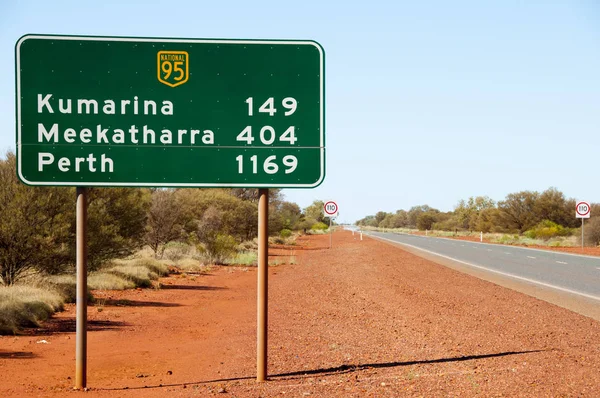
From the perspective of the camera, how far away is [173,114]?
8.24 meters

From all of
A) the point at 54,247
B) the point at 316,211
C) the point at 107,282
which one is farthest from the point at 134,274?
the point at 316,211

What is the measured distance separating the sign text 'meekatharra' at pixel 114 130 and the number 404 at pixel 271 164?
1.44 feet

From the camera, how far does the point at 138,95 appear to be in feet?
27.0

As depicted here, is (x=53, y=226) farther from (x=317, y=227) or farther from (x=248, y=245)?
(x=317, y=227)

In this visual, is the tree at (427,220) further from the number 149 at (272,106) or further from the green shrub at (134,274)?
the number 149 at (272,106)

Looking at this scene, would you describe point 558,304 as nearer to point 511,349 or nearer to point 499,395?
point 511,349

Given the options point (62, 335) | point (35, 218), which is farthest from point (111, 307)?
point (62, 335)

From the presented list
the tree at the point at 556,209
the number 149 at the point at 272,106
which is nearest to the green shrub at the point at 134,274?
the number 149 at the point at 272,106

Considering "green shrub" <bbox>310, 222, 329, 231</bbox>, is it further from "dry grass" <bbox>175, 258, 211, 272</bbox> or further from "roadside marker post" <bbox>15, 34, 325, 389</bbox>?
"roadside marker post" <bbox>15, 34, 325, 389</bbox>

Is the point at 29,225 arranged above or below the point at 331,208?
below

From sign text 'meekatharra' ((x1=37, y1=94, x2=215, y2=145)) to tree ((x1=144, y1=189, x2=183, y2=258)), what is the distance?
2649cm

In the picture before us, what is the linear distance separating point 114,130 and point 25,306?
7.79m

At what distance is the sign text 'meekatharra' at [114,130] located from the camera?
8062mm

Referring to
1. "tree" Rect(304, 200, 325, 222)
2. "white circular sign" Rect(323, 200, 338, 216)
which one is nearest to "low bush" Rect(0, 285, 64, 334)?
"white circular sign" Rect(323, 200, 338, 216)
